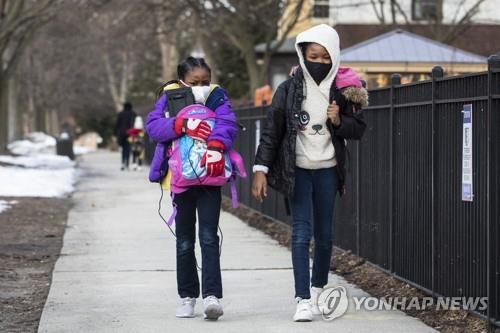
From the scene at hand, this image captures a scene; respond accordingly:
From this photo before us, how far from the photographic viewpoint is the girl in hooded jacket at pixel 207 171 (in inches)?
305

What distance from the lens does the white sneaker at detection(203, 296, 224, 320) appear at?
781 centimetres

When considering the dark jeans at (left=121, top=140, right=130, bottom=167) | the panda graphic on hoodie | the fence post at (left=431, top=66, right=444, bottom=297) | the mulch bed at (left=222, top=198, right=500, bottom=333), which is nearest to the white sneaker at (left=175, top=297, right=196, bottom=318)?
the panda graphic on hoodie

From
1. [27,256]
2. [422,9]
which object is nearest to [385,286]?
[27,256]

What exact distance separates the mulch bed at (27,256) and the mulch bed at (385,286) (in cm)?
253

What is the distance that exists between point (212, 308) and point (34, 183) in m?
16.5

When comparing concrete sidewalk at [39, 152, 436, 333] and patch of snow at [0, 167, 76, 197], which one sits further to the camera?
patch of snow at [0, 167, 76, 197]

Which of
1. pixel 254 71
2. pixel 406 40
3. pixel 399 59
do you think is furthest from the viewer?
pixel 254 71

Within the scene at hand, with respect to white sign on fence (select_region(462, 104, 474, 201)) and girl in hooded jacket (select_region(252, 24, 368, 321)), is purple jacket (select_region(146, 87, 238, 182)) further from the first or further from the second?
white sign on fence (select_region(462, 104, 474, 201))

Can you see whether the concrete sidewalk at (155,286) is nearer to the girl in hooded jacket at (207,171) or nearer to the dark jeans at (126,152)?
the girl in hooded jacket at (207,171)

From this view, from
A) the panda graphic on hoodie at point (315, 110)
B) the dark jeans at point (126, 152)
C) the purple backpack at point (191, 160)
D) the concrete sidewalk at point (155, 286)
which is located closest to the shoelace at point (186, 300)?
the concrete sidewalk at point (155, 286)

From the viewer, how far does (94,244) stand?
1308cm

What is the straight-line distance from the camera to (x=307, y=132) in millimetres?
7633

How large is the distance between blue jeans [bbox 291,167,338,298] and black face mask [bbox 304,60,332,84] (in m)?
0.59

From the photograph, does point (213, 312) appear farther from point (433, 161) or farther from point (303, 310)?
point (433, 161)
